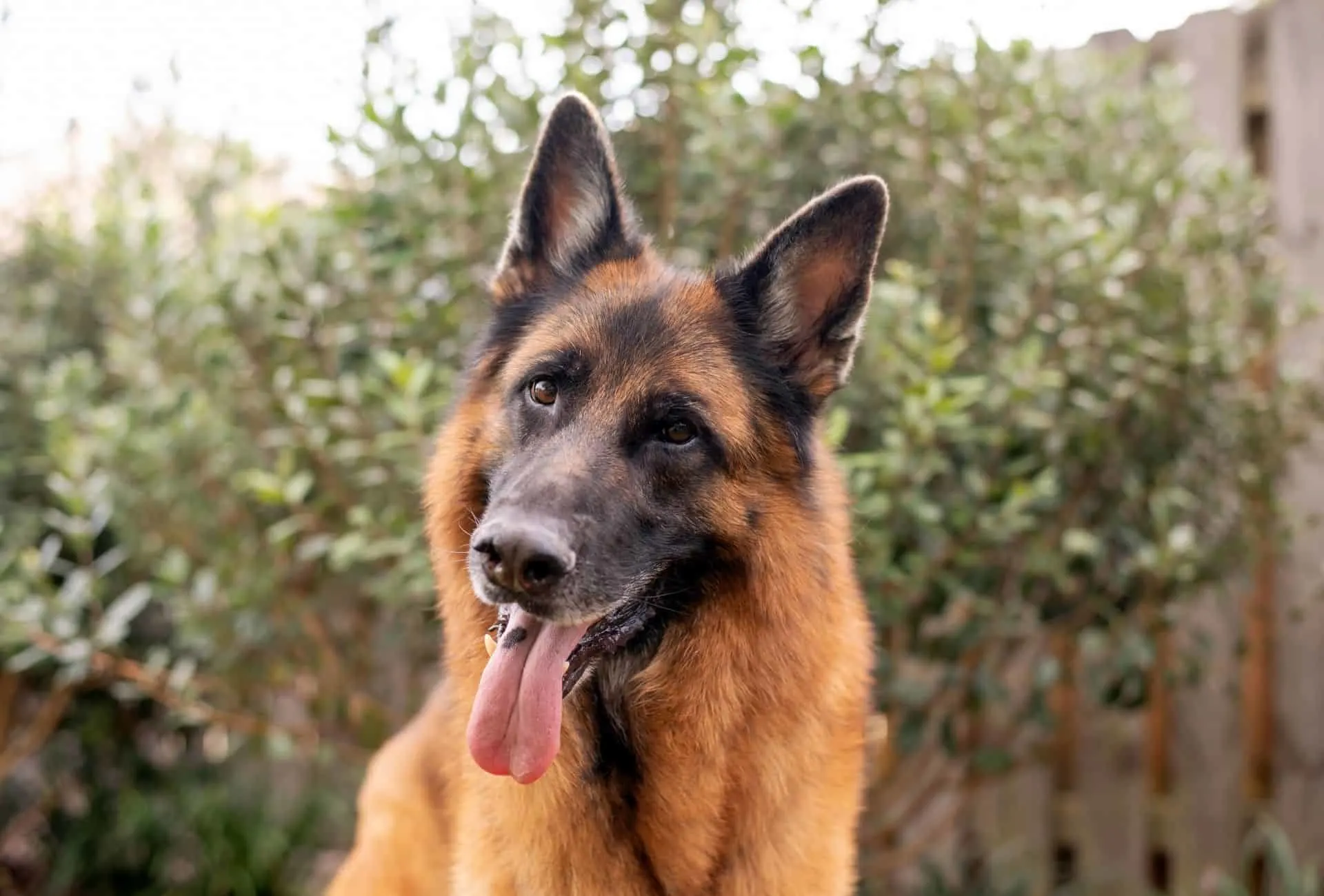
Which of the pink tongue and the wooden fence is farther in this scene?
the wooden fence

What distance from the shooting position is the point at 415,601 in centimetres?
431

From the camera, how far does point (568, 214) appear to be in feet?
9.09

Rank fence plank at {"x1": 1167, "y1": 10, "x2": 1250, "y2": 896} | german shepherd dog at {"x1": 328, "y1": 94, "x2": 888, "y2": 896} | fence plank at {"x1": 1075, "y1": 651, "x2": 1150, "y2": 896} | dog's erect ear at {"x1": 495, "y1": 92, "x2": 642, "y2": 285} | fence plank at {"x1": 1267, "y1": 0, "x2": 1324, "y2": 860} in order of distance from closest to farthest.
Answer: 1. german shepherd dog at {"x1": 328, "y1": 94, "x2": 888, "y2": 896}
2. dog's erect ear at {"x1": 495, "y1": 92, "x2": 642, "y2": 285}
3. fence plank at {"x1": 1267, "y1": 0, "x2": 1324, "y2": 860}
4. fence plank at {"x1": 1167, "y1": 10, "x2": 1250, "y2": 896}
5. fence plank at {"x1": 1075, "y1": 651, "x2": 1150, "y2": 896}

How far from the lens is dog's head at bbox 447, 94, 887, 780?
213 cm

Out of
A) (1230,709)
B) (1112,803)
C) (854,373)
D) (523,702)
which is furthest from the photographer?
(1112,803)

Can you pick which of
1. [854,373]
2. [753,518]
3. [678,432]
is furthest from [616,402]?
[854,373]

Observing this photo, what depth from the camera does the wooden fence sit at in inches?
184

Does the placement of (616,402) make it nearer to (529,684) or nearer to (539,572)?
(539,572)

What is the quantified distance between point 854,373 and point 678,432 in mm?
1664

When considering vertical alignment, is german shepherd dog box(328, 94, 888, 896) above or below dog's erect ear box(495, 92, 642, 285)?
below

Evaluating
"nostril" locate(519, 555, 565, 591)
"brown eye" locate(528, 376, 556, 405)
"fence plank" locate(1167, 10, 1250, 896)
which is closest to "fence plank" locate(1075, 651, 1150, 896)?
"fence plank" locate(1167, 10, 1250, 896)

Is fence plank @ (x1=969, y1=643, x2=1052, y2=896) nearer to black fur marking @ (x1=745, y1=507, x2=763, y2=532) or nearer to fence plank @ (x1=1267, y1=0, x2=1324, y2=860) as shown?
fence plank @ (x1=1267, y1=0, x2=1324, y2=860)

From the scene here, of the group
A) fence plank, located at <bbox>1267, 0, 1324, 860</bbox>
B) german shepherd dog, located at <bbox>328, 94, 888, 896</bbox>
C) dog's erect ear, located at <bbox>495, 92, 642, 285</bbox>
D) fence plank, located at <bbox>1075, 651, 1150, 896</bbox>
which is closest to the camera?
german shepherd dog, located at <bbox>328, 94, 888, 896</bbox>

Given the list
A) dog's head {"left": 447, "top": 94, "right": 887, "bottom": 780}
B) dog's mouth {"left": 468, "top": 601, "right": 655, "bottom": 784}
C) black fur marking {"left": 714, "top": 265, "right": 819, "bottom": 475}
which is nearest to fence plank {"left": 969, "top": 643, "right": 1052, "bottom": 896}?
black fur marking {"left": 714, "top": 265, "right": 819, "bottom": 475}
